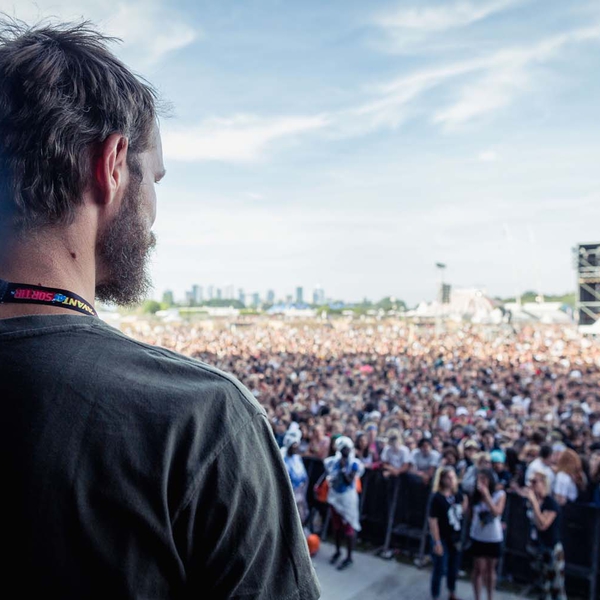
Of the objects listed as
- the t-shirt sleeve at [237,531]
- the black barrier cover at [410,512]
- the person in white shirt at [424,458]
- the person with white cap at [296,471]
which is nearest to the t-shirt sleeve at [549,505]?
the black barrier cover at [410,512]

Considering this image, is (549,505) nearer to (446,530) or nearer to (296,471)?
(446,530)

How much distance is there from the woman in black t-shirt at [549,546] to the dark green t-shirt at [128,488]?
6504mm

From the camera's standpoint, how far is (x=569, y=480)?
279 inches

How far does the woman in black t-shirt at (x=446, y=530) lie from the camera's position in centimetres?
657

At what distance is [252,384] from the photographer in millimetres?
16188

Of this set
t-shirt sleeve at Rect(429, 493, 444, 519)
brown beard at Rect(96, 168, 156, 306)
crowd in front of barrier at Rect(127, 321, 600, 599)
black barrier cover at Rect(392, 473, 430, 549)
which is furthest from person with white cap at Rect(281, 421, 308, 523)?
brown beard at Rect(96, 168, 156, 306)

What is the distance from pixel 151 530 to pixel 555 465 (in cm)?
790

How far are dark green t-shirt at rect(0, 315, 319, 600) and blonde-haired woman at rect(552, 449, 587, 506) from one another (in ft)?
23.9

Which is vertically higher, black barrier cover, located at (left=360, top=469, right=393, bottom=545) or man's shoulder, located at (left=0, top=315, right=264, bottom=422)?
man's shoulder, located at (left=0, top=315, right=264, bottom=422)

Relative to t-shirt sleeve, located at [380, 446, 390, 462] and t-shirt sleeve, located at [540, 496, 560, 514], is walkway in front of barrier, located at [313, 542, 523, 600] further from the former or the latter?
t-shirt sleeve, located at [380, 446, 390, 462]

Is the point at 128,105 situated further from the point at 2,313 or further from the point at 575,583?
the point at 575,583

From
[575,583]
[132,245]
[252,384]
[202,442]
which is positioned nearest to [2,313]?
[132,245]

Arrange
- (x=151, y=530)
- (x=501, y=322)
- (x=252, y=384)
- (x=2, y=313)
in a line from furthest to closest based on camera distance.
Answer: (x=501, y=322) → (x=252, y=384) → (x=2, y=313) → (x=151, y=530)

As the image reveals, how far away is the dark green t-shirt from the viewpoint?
0.71 meters
